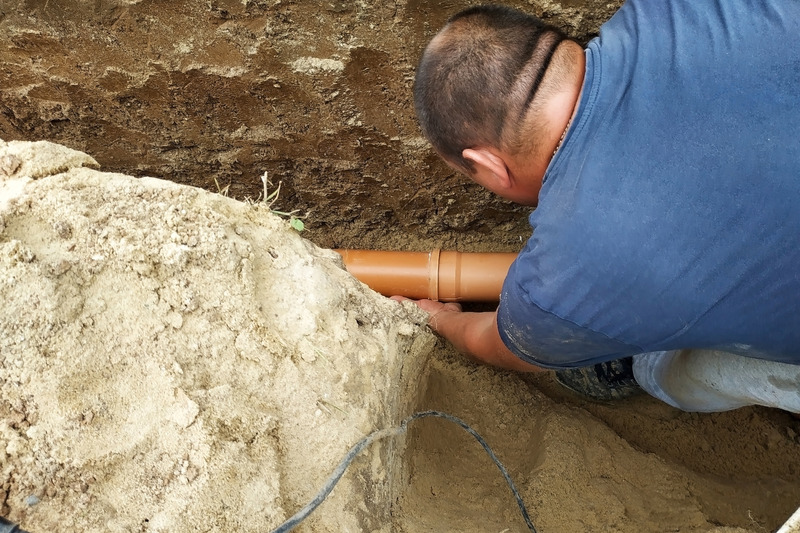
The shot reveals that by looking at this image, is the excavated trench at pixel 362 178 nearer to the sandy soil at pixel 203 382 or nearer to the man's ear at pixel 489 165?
the sandy soil at pixel 203 382

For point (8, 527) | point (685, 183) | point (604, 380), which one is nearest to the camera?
point (8, 527)

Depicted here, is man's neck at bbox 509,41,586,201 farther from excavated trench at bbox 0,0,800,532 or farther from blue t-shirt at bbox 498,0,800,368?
excavated trench at bbox 0,0,800,532

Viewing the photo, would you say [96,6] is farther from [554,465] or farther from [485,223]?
[554,465]

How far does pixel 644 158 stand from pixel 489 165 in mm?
377

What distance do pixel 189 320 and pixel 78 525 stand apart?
0.44 metres

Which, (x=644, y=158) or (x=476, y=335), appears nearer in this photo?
(x=644, y=158)

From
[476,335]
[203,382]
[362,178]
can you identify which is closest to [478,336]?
[476,335]

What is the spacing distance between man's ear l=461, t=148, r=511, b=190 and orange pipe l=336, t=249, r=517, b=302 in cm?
94

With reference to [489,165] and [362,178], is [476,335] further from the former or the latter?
[362,178]

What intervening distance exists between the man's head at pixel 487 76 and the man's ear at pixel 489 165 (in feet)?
0.06

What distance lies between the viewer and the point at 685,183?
1118 mm

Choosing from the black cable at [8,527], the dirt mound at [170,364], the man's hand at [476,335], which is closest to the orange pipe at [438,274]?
the man's hand at [476,335]

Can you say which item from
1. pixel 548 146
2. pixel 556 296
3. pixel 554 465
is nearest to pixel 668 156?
pixel 548 146

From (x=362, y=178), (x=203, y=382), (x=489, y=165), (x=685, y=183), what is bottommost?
(x=362, y=178)
